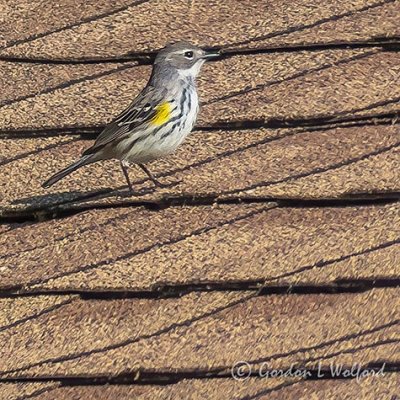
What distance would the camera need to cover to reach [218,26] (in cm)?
477

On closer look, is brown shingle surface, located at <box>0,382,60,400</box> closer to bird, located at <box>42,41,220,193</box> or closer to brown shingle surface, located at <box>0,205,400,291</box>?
brown shingle surface, located at <box>0,205,400,291</box>

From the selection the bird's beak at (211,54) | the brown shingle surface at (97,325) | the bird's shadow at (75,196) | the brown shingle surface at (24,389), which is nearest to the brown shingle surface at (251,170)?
the bird's shadow at (75,196)

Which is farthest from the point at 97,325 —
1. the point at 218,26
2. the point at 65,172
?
the point at 218,26

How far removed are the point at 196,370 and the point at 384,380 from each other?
58 centimetres

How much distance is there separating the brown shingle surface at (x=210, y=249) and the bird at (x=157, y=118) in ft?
0.89

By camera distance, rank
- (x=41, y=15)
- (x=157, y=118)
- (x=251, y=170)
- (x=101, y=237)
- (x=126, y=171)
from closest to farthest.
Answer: (x=101, y=237), (x=251, y=170), (x=126, y=171), (x=41, y=15), (x=157, y=118)

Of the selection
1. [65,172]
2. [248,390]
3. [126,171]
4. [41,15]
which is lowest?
[248,390]

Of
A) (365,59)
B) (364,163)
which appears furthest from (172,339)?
(365,59)

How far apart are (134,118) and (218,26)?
2.05ft

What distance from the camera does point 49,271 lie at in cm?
412

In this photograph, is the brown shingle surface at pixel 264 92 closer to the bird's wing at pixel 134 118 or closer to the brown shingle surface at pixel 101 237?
the bird's wing at pixel 134 118

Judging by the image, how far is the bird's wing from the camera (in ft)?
15.2

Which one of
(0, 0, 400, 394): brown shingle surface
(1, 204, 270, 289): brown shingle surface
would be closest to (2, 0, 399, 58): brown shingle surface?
(0, 0, 400, 394): brown shingle surface

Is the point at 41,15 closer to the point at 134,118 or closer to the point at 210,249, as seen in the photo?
the point at 134,118
